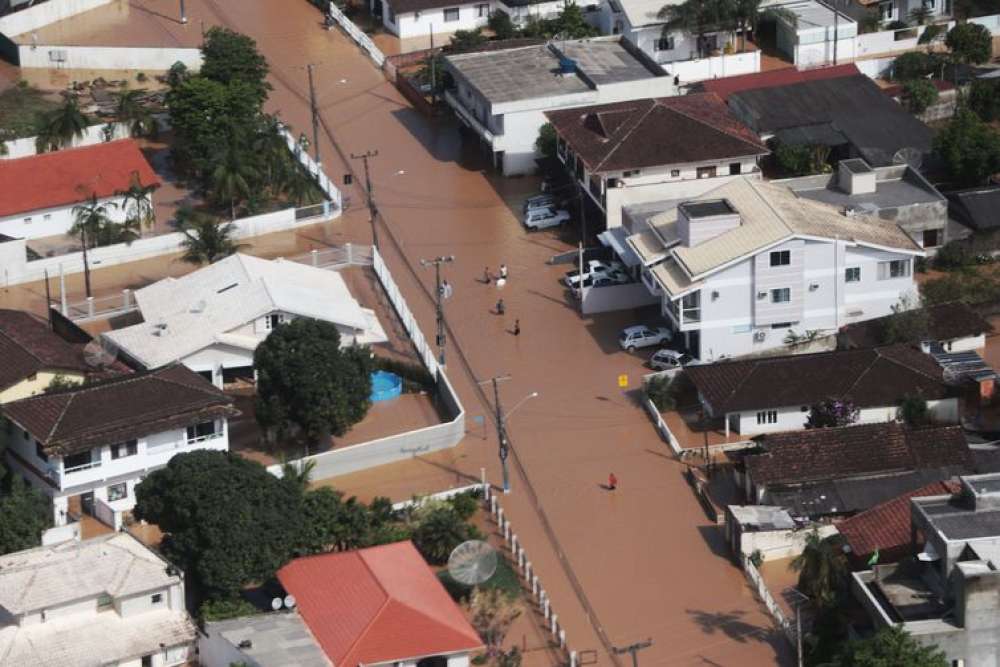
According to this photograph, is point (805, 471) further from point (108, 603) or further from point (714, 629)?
point (108, 603)

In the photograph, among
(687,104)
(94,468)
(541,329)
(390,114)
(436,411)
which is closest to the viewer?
(94,468)

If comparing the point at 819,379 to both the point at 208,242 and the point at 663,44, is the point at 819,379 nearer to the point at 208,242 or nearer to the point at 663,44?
the point at 208,242

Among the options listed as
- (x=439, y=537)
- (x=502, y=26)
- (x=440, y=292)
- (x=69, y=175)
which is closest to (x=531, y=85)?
(x=502, y=26)

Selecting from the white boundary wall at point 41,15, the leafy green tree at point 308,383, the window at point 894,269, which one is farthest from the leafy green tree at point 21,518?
the white boundary wall at point 41,15

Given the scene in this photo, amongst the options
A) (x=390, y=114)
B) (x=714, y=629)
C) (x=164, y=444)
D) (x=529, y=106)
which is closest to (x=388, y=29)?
(x=390, y=114)

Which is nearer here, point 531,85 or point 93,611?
point 93,611

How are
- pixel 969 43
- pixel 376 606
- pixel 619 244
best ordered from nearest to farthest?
pixel 376 606, pixel 619 244, pixel 969 43

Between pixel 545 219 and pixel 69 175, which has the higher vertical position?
pixel 69 175
